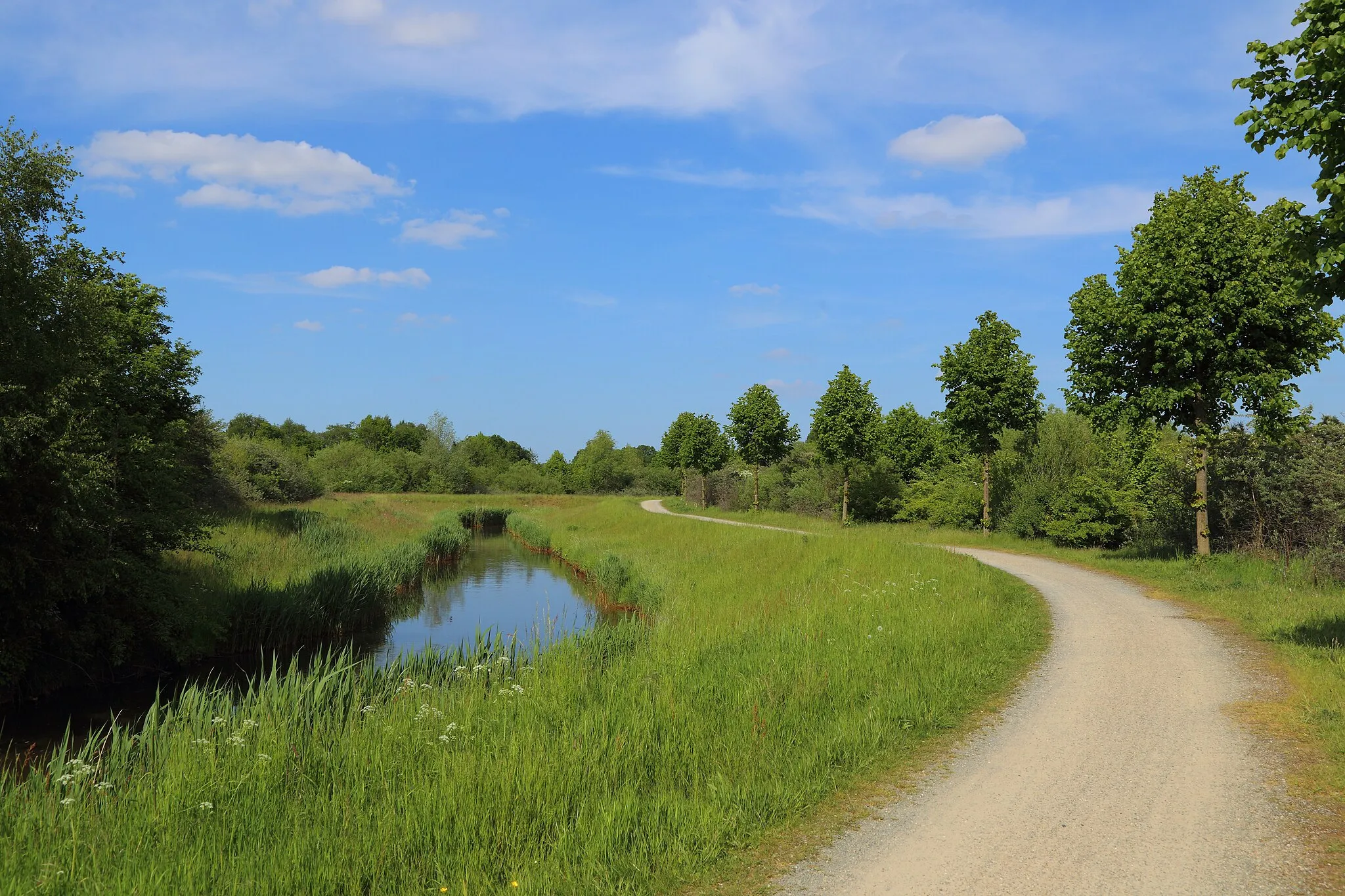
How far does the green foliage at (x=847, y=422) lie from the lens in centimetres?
3928

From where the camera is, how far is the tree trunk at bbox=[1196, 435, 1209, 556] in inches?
730

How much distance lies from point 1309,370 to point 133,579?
24.5 m

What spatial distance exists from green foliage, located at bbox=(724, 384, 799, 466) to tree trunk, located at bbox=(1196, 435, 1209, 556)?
31.6 m

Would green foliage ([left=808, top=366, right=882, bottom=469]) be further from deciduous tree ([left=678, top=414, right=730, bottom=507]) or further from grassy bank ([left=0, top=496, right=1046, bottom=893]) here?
grassy bank ([left=0, top=496, right=1046, bottom=893])

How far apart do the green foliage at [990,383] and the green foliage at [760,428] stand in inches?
768

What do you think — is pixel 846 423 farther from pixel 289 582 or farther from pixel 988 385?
pixel 289 582

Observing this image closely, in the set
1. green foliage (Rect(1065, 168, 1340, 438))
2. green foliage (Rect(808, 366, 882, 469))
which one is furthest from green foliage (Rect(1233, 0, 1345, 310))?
green foliage (Rect(808, 366, 882, 469))

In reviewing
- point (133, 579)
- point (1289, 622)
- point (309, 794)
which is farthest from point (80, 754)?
point (1289, 622)

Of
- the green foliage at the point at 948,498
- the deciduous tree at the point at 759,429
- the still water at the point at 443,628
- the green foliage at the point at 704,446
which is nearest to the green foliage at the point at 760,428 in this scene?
the deciduous tree at the point at 759,429

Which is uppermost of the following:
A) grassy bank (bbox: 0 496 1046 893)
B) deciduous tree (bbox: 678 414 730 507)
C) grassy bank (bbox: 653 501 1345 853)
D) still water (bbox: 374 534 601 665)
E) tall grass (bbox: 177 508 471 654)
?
deciduous tree (bbox: 678 414 730 507)

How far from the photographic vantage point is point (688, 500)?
67.9 m

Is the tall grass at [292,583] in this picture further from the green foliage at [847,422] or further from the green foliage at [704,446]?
the green foliage at [704,446]

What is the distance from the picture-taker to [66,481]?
42.4 ft

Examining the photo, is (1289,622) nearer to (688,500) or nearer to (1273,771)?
(1273,771)
